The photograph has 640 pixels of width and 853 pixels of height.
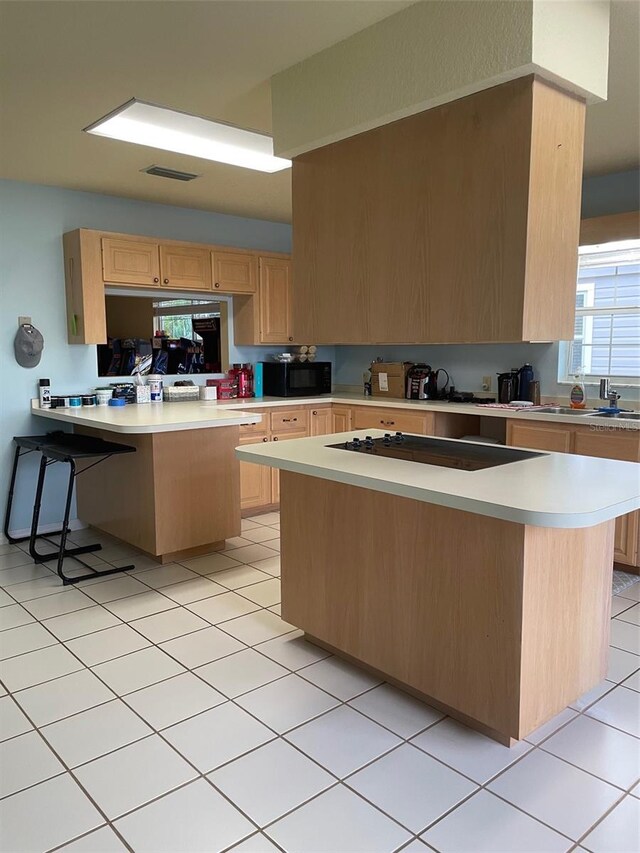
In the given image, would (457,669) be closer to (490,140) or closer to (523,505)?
(523,505)

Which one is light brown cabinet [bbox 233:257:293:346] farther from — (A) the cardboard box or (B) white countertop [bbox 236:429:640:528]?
(B) white countertop [bbox 236:429:640:528]

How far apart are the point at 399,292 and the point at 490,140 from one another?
59 cm

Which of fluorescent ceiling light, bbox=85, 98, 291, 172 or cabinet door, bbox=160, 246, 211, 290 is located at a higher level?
fluorescent ceiling light, bbox=85, 98, 291, 172

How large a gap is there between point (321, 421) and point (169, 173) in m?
2.26

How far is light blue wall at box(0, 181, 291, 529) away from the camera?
418 centimetres

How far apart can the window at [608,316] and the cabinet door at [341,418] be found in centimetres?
168

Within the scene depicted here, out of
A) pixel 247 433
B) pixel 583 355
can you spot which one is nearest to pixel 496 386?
pixel 583 355

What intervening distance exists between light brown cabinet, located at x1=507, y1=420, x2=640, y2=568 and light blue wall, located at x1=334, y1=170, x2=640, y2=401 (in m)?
0.67

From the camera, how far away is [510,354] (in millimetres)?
4621

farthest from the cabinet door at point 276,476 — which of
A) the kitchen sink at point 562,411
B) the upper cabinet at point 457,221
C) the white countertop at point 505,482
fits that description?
the upper cabinet at point 457,221

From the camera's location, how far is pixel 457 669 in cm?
212

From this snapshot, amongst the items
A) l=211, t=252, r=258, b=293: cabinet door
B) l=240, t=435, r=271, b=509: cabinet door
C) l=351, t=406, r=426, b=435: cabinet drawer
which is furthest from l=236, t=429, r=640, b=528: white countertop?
l=211, t=252, r=258, b=293: cabinet door

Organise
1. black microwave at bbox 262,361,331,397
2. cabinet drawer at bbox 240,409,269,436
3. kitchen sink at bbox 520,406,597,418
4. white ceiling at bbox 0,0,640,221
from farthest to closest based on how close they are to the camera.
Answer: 1. black microwave at bbox 262,361,331,397
2. cabinet drawer at bbox 240,409,269,436
3. kitchen sink at bbox 520,406,597,418
4. white ceiling at bbox 0,0,640,221

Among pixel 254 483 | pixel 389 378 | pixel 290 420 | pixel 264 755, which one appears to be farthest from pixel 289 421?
pixel 264 755
